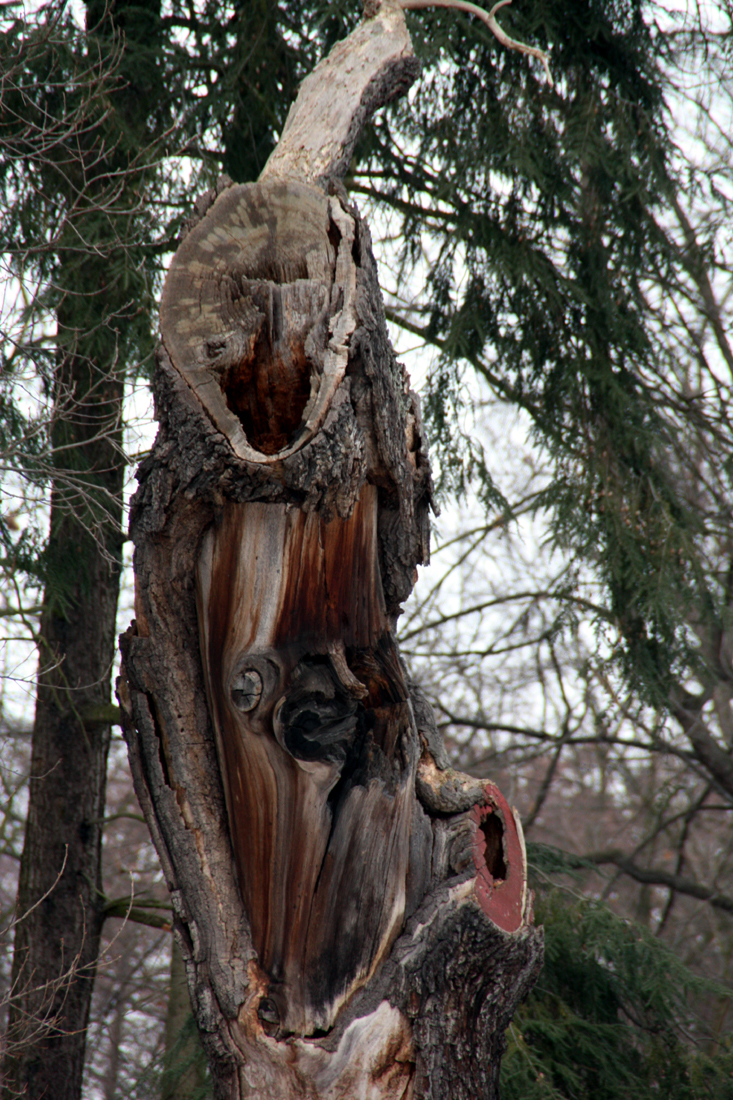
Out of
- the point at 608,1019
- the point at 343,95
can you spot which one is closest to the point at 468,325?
the point at 343,95

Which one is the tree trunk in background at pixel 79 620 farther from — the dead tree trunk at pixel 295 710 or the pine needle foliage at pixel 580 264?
the dead tree trunk at pixel 295 710

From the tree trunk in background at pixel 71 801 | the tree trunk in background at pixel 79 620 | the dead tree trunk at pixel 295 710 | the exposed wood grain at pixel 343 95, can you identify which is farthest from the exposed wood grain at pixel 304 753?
the tree trunk in background at pixel 71 801

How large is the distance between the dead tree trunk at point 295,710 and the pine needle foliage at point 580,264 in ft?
7.52

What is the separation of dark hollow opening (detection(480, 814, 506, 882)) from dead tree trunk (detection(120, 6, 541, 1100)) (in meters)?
0.04

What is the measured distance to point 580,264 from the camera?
4230 millimetres

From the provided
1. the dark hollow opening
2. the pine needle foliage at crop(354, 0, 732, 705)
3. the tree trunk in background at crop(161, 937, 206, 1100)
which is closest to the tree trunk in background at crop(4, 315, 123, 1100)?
the tree trunk in background at crop(161, 937, 206, 1100)

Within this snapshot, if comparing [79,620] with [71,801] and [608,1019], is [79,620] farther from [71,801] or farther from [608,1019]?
[608,1019]

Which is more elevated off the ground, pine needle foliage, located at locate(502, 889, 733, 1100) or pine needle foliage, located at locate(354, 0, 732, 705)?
pine needle foliage, located at locate(354, 0, 732, 705)

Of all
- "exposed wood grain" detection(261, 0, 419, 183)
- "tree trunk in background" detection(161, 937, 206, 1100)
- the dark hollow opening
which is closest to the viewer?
the dark hollow opening

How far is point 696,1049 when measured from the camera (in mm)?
3543

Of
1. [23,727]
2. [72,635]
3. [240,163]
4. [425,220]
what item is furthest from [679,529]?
[23,727]

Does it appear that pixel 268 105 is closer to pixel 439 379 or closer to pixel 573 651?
pixel 439 379

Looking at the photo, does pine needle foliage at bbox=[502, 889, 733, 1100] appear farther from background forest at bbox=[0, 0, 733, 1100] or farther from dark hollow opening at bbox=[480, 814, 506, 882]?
dark hollow opening at bbox=[480, 814, 506, 882]

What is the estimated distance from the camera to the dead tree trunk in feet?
5.45
